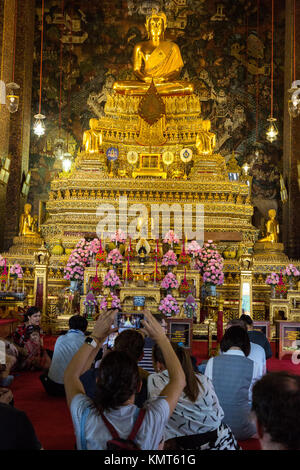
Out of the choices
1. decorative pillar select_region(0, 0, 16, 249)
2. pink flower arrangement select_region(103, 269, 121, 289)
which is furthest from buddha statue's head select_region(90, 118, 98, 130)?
pink flower arrangement select_region(103, 269, 121, 289)

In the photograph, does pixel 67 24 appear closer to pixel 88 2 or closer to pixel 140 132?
pixel 88 2

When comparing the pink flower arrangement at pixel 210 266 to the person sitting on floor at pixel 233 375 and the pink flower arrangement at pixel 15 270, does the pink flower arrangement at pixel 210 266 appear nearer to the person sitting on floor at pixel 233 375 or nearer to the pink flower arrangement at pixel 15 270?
the pink flower arrangement at pixel 15 270

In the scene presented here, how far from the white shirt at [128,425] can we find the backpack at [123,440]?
1 centimetres

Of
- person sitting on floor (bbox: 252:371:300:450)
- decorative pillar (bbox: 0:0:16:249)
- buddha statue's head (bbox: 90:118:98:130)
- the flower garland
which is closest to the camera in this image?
person sitting on floor (bbox: 252:371:300:450)

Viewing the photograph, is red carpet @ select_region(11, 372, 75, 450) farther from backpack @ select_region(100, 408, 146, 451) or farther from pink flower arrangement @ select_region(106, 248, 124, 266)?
pink flower arrangement @ select_region(106, 248, 124, 266)

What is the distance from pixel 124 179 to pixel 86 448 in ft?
39.9

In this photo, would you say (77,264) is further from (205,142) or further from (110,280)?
(205,142)

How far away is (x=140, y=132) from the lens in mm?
15359

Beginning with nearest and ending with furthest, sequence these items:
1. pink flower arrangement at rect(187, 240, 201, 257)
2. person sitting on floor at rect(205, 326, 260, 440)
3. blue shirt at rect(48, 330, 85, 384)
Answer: person sitting on floor at rect(205, 326, 260, 440)
blue shirt at rect(48, 330, 85, 384)
pink flower arrangement at rect(187, 240, 201, 257)

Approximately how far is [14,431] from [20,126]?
46.0ft

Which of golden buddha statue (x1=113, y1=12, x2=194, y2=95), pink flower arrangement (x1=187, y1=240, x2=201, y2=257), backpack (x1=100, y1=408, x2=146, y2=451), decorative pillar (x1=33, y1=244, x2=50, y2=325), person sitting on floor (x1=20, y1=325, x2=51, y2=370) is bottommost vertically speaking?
person sitting on floor (x1=20, y1=325, x2=51, y2=370)

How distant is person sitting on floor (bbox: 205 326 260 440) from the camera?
3.43m

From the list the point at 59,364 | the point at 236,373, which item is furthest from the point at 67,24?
the point at 236,373

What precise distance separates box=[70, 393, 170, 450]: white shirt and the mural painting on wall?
576 inches
